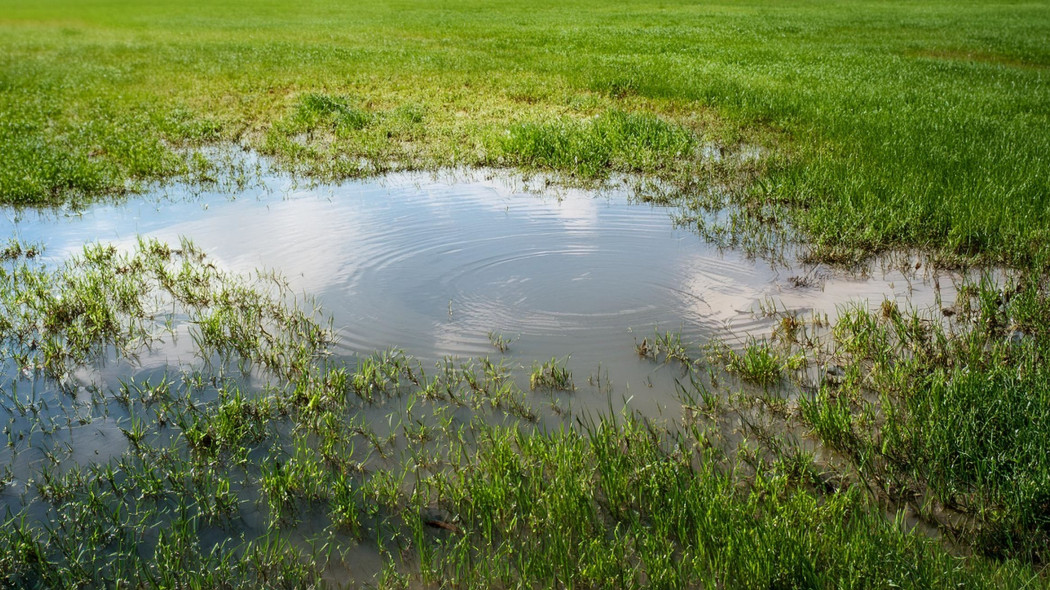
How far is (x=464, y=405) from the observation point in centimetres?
449

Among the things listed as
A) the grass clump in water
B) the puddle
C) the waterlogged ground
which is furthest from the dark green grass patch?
the grass clump in water

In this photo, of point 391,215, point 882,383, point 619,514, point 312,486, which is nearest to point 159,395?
point 312,486

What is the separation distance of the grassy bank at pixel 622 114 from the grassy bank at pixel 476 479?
3233 mm

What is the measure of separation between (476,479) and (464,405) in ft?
2.99

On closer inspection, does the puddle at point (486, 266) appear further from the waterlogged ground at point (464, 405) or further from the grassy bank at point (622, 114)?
the grassy bank at point (622, 114)

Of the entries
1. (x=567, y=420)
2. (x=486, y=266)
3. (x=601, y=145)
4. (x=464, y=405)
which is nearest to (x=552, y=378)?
(x=567, y=420)

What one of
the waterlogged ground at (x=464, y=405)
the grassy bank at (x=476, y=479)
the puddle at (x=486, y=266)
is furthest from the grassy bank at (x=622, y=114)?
the grassy bank at (x=476, y=479)

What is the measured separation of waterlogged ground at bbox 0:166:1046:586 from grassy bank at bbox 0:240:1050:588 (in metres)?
0.02

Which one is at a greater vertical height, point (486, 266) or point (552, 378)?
point (486, 266)

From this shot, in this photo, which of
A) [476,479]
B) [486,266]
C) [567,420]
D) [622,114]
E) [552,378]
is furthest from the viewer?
[622,114]

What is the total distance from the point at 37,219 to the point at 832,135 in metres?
10.4

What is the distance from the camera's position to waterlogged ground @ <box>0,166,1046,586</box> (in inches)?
128

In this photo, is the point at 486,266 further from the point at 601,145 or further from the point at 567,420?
the point at 601,145

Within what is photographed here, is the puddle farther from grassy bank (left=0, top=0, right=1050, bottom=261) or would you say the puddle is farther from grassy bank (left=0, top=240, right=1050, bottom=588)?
grassy bank (left=0, top=0, right=1050, bottom=261)
